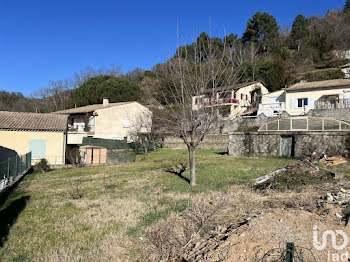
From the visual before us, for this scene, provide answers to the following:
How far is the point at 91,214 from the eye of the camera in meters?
7.39

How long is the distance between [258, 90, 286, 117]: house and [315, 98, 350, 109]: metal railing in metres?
4.04

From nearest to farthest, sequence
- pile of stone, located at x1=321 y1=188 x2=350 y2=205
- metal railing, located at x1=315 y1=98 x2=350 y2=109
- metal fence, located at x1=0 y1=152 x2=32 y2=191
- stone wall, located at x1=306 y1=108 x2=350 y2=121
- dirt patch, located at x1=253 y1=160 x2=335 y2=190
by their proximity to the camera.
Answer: pile of stone, located at x1=321 y1=188 x2=350 y2=205 < dirt patch, located at x1=253 y1=160 x2=335 y2=190 < metal fence, located at x1=0 y1=152 x2=32 y2=191 < stone wall, located at x1=306 y1=108 x2=350 y2=121 < metal railing, located at x1=315 y1=98 x2=350 y2=109

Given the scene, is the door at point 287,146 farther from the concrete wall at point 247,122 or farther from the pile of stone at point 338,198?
the pile of stone at point 338,198

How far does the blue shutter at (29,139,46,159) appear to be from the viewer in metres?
21.0

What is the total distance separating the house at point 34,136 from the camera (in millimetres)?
20297

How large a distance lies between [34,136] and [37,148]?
102 centimetres

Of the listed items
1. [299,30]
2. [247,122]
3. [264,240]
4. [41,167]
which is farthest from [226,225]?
[299,30]

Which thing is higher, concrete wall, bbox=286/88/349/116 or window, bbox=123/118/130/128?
concrete wall, bbox=286/88/349/116

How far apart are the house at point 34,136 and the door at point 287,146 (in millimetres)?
18089

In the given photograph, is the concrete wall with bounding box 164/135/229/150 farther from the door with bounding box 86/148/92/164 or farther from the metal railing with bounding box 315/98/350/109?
the door with bounding box 86/148/92/164

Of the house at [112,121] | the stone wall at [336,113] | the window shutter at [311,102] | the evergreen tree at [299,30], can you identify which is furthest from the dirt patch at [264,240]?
the evergreen tree at [299,30]

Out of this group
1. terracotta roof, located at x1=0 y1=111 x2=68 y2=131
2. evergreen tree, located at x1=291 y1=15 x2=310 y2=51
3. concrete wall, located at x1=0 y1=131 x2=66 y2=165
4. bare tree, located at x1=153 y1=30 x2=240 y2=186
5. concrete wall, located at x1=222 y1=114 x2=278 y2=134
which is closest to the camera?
bare tree, located at x1=153 y1=30 x2=240 y2=186

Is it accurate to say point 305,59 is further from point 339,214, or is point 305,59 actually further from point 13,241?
point 13,241

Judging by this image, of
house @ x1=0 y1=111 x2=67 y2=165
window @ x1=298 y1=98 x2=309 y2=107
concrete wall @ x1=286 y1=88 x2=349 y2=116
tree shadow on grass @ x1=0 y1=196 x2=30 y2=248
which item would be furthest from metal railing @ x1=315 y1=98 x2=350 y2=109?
tree shadow on grass @ x1=0 y1=196 x2=30 y2=248
